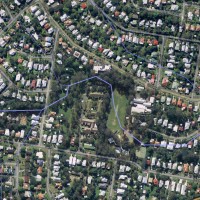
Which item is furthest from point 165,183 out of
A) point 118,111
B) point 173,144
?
point 118,111

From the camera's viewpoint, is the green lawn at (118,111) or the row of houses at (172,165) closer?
the row of houses at (172,165)

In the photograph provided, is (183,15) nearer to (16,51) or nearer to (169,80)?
(169,80)

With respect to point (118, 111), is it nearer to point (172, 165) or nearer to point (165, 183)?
point (172, 165)

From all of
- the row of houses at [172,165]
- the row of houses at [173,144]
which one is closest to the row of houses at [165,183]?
the row of houses at [172,165]

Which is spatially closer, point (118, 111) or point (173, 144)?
point (173, 144)

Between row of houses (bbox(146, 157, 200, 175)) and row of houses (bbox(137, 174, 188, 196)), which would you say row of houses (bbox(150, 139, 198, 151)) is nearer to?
row of houses (bbox(146, 157, 200, 175))

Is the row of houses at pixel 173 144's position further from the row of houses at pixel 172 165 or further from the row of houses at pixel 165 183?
the row of houses at pixel 165 183

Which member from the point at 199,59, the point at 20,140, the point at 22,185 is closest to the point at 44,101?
the point at 20,140

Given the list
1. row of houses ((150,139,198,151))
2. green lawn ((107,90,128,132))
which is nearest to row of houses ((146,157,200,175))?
row of houses ((150,139,198,151))
